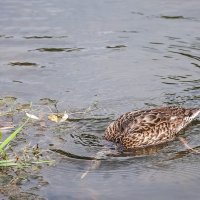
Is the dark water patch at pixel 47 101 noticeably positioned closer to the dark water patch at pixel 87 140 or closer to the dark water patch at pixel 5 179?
the dark water patch at pixel 87 140

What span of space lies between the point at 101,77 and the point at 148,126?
2081 millimetres

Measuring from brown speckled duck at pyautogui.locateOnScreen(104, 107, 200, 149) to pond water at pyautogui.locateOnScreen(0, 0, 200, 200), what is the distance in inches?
8.4

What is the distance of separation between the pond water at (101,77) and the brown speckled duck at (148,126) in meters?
0.21

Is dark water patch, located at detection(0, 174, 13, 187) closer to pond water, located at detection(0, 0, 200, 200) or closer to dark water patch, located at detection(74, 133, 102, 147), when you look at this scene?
pond water, located at detection(0, 0, 200, 200)

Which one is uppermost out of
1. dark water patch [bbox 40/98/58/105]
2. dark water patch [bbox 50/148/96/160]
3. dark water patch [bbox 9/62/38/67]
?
dark water patch [bbox 9/62/38/67]

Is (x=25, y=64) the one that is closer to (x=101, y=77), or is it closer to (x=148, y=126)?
(x=101, y=77)

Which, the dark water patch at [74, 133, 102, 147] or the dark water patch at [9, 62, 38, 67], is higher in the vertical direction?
the dark water patch at [9, 62, 38, 67]

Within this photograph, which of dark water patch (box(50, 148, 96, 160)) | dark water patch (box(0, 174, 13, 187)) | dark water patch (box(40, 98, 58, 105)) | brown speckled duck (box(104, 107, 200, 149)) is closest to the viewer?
dark water patch (box(0, 174, 13, 187))

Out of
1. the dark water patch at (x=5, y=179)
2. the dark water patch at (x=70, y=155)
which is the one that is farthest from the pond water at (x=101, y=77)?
the dark water patch at (x=5, y=179)

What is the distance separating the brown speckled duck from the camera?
31.0 feet

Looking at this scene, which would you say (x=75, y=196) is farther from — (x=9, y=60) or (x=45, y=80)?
(x=9, y=60)

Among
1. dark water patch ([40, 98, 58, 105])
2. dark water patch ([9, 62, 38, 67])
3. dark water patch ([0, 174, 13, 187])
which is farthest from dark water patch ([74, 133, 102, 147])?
dark water patch ([9, 62, 38, 67])

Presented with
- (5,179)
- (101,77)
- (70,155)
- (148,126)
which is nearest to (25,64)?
(101,77)

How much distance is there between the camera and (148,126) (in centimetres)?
961
